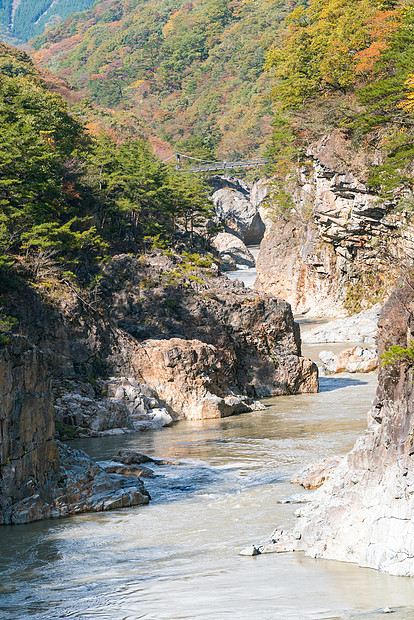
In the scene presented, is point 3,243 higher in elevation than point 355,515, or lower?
higher

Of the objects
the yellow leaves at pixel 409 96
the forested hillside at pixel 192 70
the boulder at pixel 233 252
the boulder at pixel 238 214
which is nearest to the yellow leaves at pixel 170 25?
the forested hillside at pixel 192 70

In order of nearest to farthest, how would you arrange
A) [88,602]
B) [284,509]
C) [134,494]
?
[88,602] < [284,509] < [134,494]

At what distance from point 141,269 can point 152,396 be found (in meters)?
5.63

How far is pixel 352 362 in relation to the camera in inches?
1064

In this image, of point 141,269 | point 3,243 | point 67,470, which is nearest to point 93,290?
point 141,269

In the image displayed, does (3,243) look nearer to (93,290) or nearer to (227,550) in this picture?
(93,290)

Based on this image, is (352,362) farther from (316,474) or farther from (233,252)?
(233,252)

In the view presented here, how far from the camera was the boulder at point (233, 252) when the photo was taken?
62594 mm

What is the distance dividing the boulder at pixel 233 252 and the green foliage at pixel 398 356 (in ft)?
175

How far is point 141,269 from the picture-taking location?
23859mm

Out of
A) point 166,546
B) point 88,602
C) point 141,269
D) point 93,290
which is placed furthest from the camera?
point 141,269

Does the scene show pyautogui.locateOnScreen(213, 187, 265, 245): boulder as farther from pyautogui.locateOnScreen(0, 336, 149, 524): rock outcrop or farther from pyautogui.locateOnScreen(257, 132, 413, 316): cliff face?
pyautogui.locateOnScreen(0, 336, 149, 524): rock outcrop

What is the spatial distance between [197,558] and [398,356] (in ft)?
11.1

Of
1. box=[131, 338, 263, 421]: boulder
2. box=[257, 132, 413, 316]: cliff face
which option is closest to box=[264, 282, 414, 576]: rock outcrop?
box=[131, 338, 263, 421]: boulder
